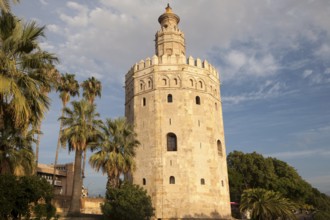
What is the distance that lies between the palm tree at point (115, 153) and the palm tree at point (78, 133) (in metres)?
0.91

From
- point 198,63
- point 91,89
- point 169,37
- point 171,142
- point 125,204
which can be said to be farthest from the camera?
point 169,37

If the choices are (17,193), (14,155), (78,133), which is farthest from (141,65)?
(17,193)

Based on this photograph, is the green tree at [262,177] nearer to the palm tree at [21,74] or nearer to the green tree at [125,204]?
the green tree at [125,204]

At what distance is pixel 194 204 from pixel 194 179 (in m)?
2.09

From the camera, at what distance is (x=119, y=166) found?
21.5 meters

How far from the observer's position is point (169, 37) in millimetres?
33688

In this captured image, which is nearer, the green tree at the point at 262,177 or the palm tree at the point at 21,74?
the palm tree at the point at 21,74

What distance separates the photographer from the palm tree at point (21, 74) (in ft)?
33.4

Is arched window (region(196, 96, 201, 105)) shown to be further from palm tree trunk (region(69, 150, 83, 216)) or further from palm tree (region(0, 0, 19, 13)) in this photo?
palm tree (region(0, 0, 19, 13))

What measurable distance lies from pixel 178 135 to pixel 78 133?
32.1 feet

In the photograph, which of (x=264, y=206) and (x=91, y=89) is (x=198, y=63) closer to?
(x=91, y=89)

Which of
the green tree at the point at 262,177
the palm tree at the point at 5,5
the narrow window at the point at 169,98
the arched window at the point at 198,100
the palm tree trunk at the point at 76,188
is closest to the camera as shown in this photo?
the palm tree at the point at 5,5

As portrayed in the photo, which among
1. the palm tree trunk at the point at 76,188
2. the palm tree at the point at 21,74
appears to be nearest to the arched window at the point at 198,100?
the palm tree trunk at the point at 76,188

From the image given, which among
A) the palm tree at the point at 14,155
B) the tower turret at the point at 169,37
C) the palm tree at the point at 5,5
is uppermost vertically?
the tower turret at the point at 169,37
